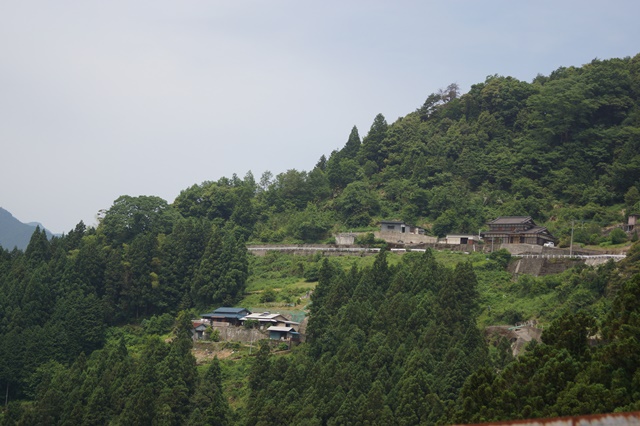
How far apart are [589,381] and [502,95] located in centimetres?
4881

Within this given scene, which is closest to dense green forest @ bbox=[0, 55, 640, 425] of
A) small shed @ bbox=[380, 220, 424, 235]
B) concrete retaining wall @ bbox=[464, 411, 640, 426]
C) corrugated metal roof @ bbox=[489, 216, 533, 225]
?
small shed @ bbox=[380, 220, 424, 235]

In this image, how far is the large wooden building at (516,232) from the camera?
48.0 metres

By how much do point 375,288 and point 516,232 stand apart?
11946mm

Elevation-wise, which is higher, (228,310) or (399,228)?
(399,228)

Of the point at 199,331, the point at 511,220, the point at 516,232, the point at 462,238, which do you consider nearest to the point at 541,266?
the point at 516,232

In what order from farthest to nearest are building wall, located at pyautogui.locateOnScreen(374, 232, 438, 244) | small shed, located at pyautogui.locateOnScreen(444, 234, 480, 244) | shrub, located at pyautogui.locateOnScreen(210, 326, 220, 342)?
building wall, located at pyautogui.locateOnScreen(374, 232, 438, 244) < small shed, located at pyautogui.locateOnScreen(444, 234, 480, 244) < shrub, located at pyautogui.locateOnScreen(210, 326, 220, 342)

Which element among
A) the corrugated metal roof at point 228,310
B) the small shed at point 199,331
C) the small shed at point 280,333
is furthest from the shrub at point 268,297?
the small shed at point 280,333

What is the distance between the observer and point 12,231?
135250 millimetres

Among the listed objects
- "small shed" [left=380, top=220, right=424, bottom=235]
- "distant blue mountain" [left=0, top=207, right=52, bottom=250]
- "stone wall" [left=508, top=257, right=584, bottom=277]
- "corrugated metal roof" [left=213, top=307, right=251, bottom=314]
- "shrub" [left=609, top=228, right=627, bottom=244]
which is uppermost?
"distant blue mountain" [left=0, top=207, right=52, bottom=250]

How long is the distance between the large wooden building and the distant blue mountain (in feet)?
301

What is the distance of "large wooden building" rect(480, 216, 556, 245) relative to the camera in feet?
157

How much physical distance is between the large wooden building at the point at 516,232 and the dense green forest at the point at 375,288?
1.28 meters

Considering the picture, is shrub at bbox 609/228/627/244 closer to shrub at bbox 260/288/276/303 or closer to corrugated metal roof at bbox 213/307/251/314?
shrub at bbox 260/288/276/303

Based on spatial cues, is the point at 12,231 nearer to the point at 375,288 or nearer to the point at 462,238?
the point at 462,238
